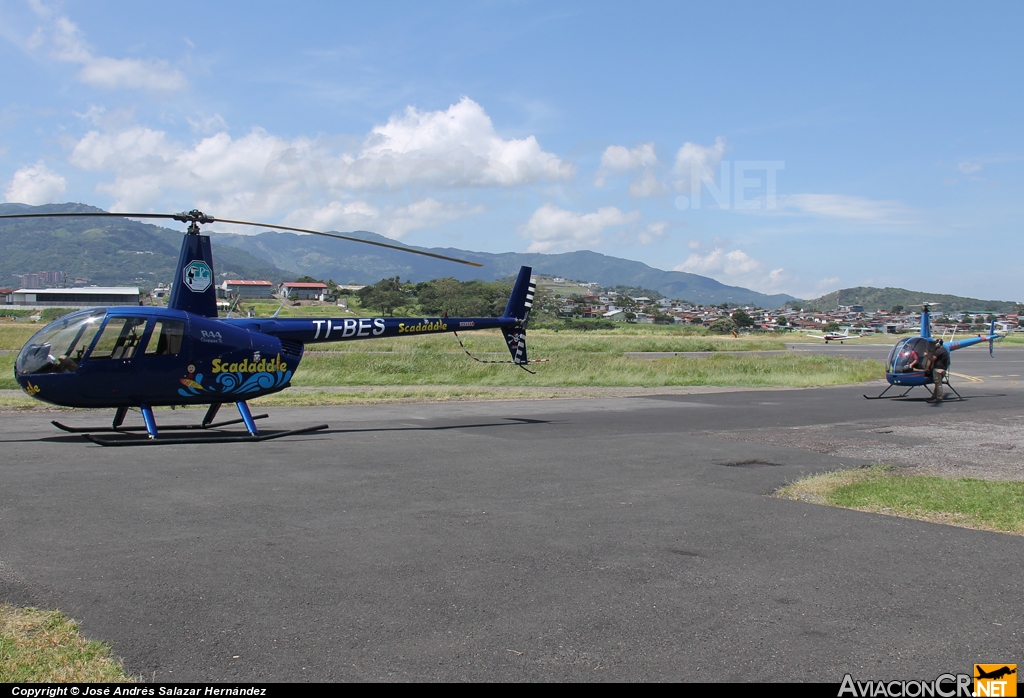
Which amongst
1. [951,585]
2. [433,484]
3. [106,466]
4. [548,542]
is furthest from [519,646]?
[106,466]

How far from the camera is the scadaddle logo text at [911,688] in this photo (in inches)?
176

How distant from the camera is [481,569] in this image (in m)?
6.75

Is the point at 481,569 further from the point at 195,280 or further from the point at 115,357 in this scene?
the point at 195,280

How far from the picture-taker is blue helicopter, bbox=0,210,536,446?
504 inches

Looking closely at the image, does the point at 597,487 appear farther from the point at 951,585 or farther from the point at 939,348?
the point at 939,348

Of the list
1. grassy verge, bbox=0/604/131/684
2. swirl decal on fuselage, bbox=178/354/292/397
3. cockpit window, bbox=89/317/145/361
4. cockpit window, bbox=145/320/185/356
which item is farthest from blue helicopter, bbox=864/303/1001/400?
grassy verge, bbox=0/604/131/684

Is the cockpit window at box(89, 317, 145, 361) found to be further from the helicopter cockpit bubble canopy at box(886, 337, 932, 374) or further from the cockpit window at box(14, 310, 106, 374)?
the helicopter cockpit bubble canopy at box(886, 337, 932, 374)

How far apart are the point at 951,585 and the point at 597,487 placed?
5.04 metres

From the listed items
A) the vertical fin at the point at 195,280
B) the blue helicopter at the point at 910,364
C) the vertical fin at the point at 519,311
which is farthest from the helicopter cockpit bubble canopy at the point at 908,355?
the vertical fin at the point at 195,280

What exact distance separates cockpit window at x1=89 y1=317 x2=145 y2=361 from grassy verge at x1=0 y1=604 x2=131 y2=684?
860 centimetres

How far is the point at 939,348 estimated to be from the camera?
26.0 metres

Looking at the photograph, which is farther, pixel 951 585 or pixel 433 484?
pixel 433 484

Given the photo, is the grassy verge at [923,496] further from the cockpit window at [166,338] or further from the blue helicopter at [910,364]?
the blue helicopter at [910,364]

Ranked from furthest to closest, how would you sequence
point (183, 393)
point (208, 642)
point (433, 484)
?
1. point (183, 393)
2. point (433, 484)
3. point (208, 642)
